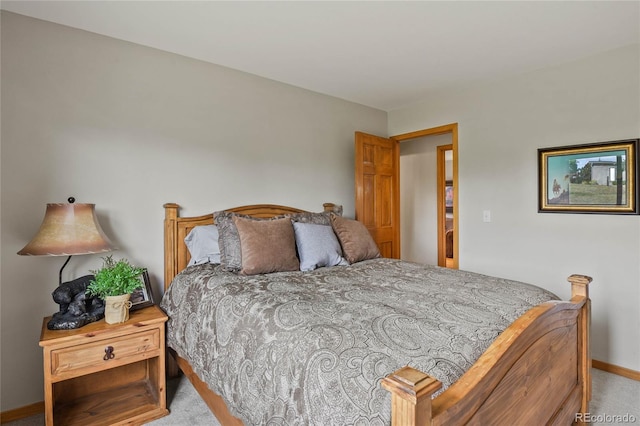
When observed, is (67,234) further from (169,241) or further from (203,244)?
(203,244)

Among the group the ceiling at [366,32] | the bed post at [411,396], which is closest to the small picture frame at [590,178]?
the ceiling at [366,32]

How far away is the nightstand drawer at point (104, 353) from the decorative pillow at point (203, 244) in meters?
0.60

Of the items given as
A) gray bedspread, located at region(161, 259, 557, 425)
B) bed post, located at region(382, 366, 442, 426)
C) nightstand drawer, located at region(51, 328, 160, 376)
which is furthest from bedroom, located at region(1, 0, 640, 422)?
bed post, located at region(382, 366, 442, 426)

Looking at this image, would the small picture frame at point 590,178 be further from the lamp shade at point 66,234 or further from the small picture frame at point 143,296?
the lamp shade at point 66,234

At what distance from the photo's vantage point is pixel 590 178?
105 inches

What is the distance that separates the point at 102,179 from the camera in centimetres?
230

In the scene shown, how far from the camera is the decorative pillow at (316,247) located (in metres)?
2.49

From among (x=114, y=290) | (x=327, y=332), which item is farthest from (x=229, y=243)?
(x=327, y=332)

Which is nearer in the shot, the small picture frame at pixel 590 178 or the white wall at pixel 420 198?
the small picture frame at pixel 590 178

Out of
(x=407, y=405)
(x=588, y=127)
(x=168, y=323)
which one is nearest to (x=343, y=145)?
(x=588, y=127)

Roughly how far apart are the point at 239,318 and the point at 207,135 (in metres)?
1.73

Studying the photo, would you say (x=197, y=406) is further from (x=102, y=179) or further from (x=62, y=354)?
(x=102, y=179)

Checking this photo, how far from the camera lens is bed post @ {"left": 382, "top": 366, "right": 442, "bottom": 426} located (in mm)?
731

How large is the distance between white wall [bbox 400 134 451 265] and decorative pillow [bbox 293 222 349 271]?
2.90 metres
